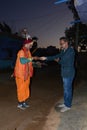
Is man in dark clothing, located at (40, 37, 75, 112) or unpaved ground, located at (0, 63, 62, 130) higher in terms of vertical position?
man in dark clothing, located at (40, 37, 75, 112)

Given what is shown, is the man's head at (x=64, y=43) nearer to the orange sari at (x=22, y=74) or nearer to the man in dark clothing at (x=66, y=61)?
the man in dark clothing at (x=66, y=61)

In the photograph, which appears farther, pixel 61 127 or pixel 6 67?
pixel 6 67

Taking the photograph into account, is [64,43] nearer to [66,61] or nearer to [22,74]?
[66,61]

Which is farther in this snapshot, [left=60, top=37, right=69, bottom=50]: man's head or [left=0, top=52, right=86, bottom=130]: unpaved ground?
[left=60, top=37, right=69, bottom=50]: man's head

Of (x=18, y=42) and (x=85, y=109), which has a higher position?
(x=18, y=42)

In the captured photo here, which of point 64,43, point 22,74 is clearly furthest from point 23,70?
point 64,43

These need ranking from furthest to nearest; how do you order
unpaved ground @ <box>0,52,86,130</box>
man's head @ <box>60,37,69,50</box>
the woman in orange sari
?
the woman in orange sari < man's head @ <box>60,37,69,50</box> < unpaved ground @ <box>0,52,86,130</box>

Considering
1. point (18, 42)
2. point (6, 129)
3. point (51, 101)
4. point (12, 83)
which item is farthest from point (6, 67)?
point (6, 129)

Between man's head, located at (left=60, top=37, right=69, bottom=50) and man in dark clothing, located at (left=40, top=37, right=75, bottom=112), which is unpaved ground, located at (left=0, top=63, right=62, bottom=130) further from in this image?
man's head, located at (left=60, top=37, right=69, bottom=50)

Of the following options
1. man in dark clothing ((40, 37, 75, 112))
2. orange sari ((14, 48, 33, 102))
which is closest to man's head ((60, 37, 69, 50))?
man in dark clothing ((40, 37, 75, 112))

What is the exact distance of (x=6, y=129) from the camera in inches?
290

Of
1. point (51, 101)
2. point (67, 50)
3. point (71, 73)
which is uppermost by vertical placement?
point (67, 50)

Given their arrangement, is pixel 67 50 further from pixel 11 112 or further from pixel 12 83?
pixel 12 83

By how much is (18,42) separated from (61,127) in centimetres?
2079
